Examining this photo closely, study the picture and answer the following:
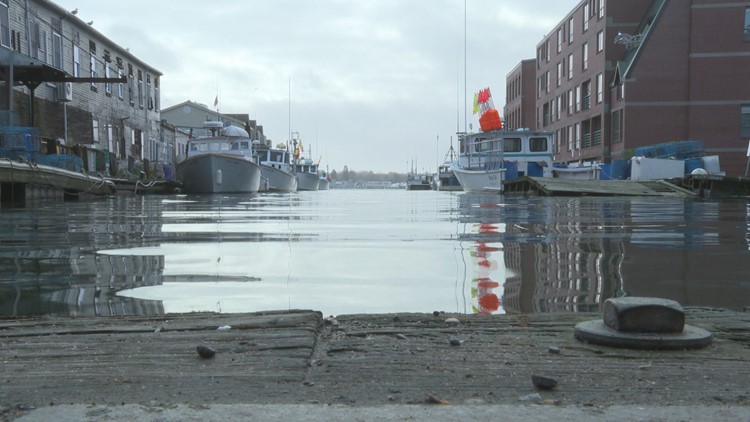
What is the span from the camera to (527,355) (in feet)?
8.45

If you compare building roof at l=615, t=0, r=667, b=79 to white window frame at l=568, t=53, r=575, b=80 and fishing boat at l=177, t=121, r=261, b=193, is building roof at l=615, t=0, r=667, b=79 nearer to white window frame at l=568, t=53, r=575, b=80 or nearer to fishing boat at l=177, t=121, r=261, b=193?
white window frame at l=568, t=53, r=575, b=80

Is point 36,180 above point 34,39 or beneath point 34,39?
beneath

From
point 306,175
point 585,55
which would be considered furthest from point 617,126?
point 306,175

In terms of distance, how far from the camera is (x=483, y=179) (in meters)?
35.5

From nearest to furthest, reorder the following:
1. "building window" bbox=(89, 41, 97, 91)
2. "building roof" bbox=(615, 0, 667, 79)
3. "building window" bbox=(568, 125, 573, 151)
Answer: "building window" bbox=(89, 41, 97, 91), "building roof" bbox=(615, 0, 667, 79), "building window" bbox=(568, 125, 573, 151)

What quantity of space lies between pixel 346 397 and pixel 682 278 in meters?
3.43

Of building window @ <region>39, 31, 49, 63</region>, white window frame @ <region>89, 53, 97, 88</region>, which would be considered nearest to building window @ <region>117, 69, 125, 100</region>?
white window frame @ <region>89, 53, 97, 88</region>

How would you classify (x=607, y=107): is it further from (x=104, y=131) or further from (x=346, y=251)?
(x=346, y=251)

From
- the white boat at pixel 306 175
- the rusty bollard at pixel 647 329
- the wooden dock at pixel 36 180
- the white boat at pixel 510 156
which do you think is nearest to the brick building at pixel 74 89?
the wooden dock at pixel 36 180

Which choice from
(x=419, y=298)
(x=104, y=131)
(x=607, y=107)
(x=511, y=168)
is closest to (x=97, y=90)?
(x=104, y=131)

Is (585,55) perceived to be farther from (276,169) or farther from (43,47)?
(43,47)

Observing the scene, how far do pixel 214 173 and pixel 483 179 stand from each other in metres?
13.5

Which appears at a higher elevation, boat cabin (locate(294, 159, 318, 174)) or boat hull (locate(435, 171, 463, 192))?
boat cabin (locate(294, 159, 318, 174))

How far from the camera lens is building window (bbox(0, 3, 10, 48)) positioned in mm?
25531
